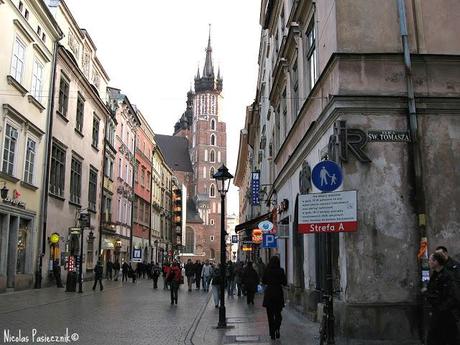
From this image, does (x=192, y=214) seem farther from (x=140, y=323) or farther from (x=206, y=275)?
(x=140, y=323)

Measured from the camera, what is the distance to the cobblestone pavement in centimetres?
1121

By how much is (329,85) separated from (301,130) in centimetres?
426

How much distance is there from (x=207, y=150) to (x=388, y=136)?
402 feet

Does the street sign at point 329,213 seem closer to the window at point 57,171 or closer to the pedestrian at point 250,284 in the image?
the pedestrian at point 250,284

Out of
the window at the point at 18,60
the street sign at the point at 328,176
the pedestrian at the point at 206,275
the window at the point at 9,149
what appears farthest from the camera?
the pedestrian at the point at 206,275

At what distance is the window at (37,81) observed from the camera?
2531 cm

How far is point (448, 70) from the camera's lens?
37.1 ft

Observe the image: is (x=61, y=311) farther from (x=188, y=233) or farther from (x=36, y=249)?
(x=188, y=233)

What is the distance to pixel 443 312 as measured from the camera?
665 cm

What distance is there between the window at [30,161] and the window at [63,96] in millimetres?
4216

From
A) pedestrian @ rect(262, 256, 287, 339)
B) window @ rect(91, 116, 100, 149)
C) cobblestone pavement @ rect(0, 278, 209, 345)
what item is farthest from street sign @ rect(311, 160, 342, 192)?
window @ rect(91, 116, 100, 149)

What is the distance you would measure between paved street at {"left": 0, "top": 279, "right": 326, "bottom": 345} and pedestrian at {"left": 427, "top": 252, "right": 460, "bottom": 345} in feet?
12.6

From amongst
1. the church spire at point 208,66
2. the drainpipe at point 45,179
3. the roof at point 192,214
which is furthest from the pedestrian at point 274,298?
the church spire at point 208,66

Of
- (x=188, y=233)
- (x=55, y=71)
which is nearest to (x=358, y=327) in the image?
(x=55, y=71)
